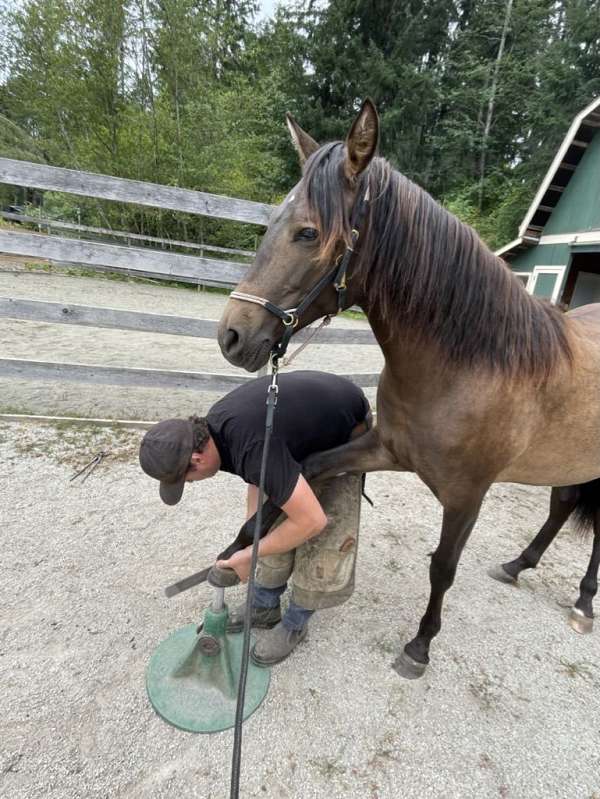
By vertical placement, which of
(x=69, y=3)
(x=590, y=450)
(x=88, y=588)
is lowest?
(x=88, y=588)

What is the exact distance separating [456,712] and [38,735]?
1.68 metres

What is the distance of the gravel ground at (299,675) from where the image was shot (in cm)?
152

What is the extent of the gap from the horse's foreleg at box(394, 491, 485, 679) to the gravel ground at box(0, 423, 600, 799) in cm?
8

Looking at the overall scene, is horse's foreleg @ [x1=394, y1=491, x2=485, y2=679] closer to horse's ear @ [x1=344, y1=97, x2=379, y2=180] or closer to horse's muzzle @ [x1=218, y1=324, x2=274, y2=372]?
horse's muzzle @ [x1=218, y1=324, x2=274, y2=372]

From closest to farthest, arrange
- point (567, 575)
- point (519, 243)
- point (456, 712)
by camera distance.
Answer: point (456, 712), point (567, 575), point (519, 243)

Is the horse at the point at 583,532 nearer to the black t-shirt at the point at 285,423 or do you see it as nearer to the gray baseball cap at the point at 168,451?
the black t-shirt at the point at 285,423

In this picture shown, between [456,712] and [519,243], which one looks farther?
[519,243]

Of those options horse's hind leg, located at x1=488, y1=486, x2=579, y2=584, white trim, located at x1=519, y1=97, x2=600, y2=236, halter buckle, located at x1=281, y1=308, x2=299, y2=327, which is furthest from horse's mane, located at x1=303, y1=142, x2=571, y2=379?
white trim, located at x1=519, y1=97, x2=600, y2=236

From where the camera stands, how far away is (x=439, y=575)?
1.94 meters

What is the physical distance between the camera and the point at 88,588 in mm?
2246

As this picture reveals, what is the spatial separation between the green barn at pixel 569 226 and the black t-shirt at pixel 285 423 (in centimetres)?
780

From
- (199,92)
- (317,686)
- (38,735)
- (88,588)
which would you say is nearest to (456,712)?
(317,686)

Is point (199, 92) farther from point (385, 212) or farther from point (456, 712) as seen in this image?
point (456, 712)

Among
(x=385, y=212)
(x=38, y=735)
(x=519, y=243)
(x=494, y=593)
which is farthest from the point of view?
(x=519, y=243)
